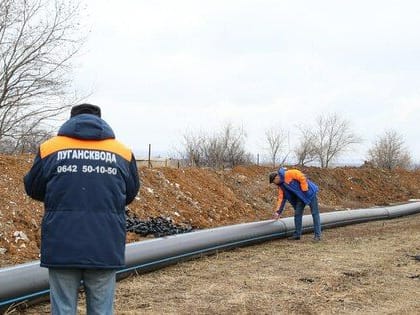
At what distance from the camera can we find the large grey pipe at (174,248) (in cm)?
519

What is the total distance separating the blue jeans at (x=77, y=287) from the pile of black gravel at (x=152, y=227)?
726 centimetres

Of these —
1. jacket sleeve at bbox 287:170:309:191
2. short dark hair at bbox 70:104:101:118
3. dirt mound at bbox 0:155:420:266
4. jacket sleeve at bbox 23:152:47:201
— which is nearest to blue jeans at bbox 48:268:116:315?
Answer: jacket sleeve at bbox 23:152:47:201

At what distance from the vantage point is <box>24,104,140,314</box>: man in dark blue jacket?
3049mm

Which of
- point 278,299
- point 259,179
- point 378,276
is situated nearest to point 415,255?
point 378,276

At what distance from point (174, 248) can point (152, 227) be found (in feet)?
10.7

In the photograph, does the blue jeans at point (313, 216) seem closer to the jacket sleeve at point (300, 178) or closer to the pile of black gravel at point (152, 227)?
the jacket sleeve at point (300, 178)

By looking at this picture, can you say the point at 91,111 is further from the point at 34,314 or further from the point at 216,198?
the point at 216,198

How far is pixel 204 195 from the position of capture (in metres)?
15.8

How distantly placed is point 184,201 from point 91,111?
37.3 ft

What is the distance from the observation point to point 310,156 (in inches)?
2052

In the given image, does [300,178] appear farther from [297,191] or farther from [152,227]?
[152,227]

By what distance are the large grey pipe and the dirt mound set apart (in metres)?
1.97

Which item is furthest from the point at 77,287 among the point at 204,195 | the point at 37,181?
the point at 204,195

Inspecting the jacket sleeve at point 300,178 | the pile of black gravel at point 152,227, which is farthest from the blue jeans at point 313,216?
the pile of black gravel at point 152,227
